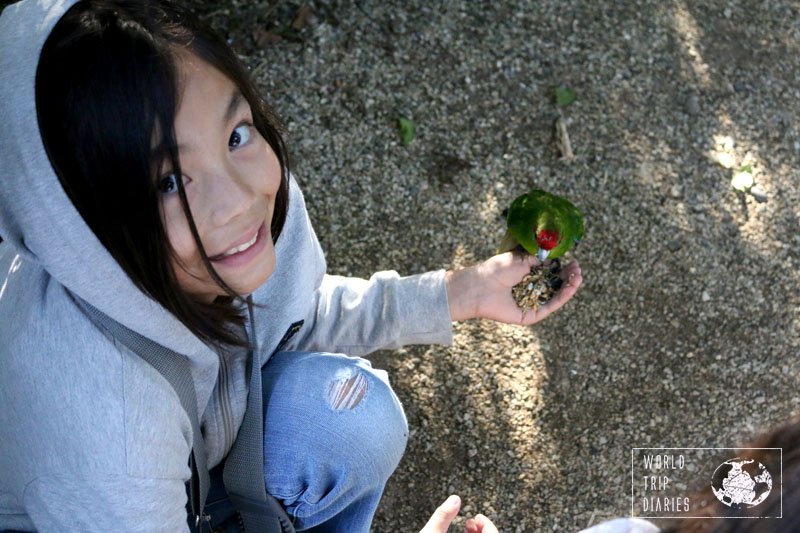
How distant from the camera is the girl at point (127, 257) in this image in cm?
127

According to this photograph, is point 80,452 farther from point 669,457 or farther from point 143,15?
point 669,457

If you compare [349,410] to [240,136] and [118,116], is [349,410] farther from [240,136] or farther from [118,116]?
[118,116]

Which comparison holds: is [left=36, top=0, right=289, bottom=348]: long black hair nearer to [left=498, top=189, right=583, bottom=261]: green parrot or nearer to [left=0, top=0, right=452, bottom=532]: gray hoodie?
[left=0, top=0, right=452, bottom=532]: gray hoodie

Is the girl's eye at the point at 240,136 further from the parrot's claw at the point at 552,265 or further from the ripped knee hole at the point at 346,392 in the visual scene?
the parrot's claw at the point at 552,265

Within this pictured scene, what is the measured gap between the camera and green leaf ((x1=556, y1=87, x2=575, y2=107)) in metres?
3.36

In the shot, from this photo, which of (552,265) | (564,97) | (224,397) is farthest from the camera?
(564,97)

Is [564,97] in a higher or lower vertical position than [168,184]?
lower

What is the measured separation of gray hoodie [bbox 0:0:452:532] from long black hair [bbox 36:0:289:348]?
3 centimetres

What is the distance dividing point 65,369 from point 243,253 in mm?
400

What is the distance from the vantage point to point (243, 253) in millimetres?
1555

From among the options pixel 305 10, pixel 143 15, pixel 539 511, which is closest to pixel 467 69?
pixel 305 10

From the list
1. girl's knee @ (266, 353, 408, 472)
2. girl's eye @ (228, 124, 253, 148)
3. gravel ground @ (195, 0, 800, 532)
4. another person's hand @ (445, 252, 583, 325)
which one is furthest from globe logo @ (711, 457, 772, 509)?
girl's eye @ (228, 124, 253, 148)

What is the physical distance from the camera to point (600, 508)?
258cm

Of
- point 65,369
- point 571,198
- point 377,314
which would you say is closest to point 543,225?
point 377,314
